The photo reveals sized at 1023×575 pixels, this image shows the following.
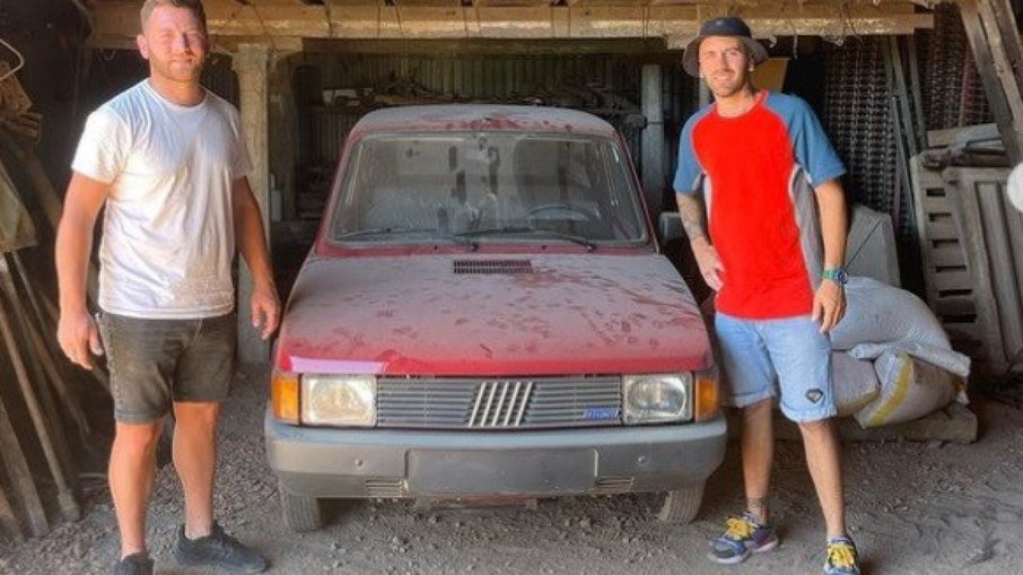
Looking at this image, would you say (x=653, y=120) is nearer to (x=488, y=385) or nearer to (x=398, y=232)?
(x=398, y=232)

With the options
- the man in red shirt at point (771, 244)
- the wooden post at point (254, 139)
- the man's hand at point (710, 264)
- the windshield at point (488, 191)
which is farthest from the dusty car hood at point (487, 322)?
the wooden post at point (254, 139)

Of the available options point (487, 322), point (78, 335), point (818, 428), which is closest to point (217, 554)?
point (78, 335)

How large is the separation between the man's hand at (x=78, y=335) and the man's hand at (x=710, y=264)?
220 centimetres

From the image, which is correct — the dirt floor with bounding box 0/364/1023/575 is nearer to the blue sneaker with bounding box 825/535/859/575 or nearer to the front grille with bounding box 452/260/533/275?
the blue sneaker with bounding box 825/535/859/575

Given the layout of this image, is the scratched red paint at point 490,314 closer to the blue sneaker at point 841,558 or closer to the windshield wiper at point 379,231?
the windshield wiper at point 379,231

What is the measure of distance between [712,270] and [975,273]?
3.72 m

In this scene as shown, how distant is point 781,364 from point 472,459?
1.22 m

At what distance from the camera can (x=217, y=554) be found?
400cm

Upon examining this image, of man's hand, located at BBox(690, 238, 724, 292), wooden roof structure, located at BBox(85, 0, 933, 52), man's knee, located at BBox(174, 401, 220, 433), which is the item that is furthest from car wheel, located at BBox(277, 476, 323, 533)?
wooden roof structure, located at BBox(85, 0, 933, 52)

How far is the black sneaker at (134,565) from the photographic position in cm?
367

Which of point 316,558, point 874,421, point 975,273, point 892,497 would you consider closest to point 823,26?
point 975,273

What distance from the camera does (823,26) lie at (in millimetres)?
6559

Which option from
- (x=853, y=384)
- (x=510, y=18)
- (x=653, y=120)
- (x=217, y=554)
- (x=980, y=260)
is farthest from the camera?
(x=653, y=120)

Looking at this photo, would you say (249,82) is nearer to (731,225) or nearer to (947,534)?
(731,225)
